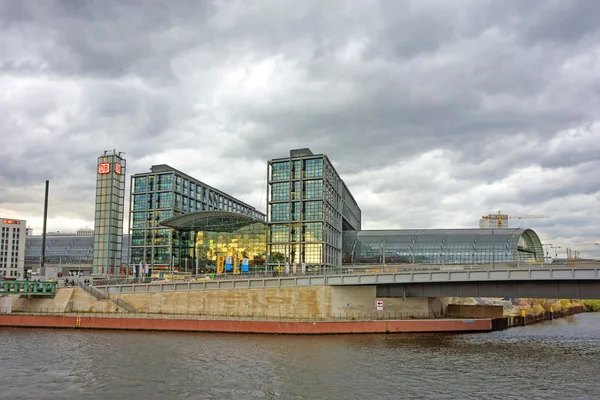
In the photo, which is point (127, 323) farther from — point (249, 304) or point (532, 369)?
point (532, 369)

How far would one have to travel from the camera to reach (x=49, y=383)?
144 ft

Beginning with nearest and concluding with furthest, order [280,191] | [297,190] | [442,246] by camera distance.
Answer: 1. [297,190]
2. [280,191]
3. [442,246]

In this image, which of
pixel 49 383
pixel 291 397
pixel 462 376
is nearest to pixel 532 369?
pixel 462 376

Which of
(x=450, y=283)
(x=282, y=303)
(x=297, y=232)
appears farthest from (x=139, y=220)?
(x=450, y=283)

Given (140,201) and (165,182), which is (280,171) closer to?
(165,182)

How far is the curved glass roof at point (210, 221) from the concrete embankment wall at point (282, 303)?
167 ft

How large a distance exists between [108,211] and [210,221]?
1039 inches

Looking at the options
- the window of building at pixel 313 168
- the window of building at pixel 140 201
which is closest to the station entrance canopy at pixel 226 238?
the window of building at pixel 313 168

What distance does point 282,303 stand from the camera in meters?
82.0

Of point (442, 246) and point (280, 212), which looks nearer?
point (280, 212)

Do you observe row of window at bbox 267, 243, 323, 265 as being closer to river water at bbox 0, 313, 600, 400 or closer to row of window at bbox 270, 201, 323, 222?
row of window at bbox 270, 201, 323, 222

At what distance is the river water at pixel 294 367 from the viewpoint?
4162 cm

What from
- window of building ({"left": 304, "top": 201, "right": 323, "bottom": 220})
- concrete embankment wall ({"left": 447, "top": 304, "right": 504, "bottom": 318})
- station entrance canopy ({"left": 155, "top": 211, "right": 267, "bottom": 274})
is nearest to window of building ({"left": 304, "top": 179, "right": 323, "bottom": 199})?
window of building ({"left": 304, "top": 201, "right": 323, "bottom": 220})

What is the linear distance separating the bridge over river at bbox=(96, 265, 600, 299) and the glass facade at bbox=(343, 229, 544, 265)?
77725mm
